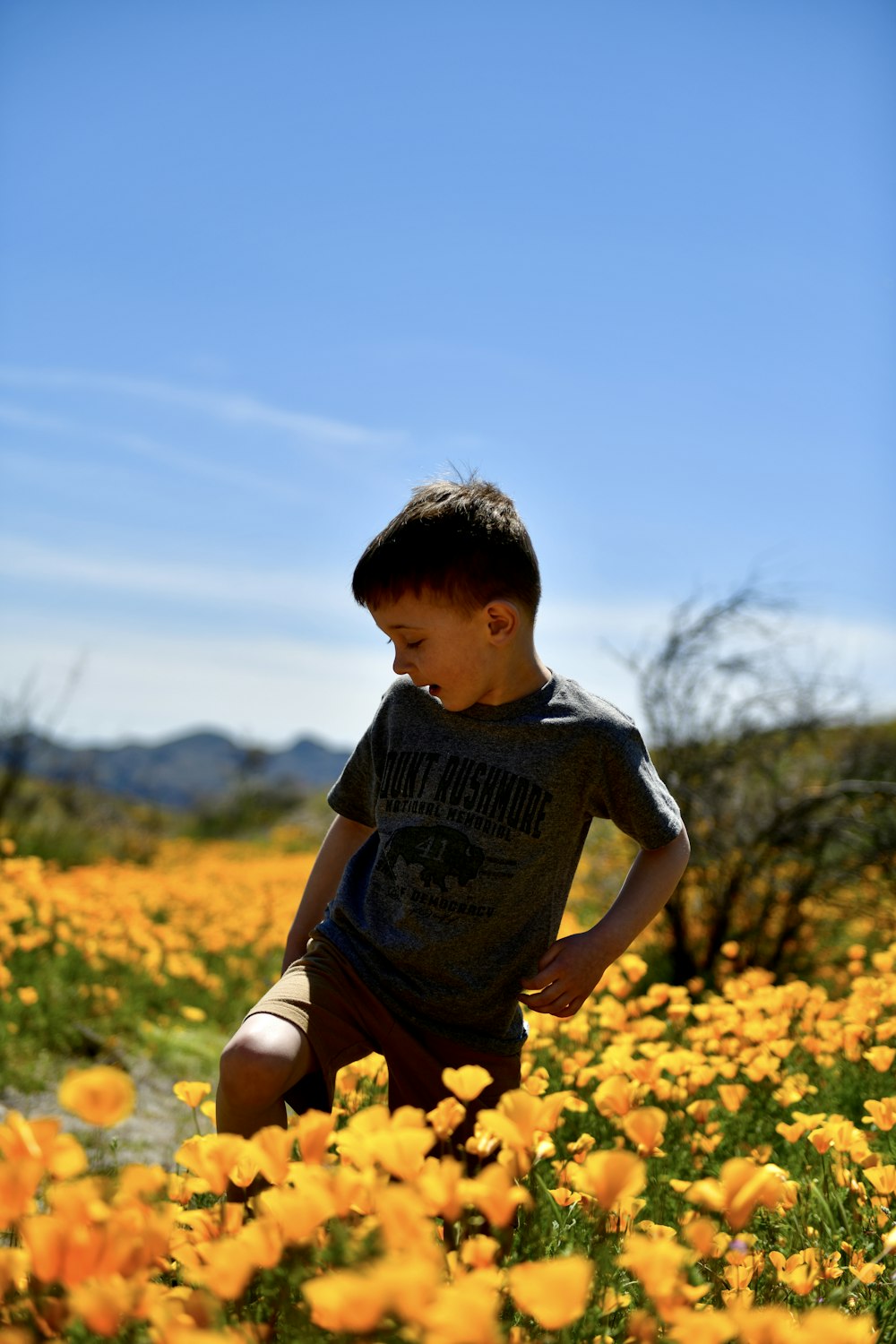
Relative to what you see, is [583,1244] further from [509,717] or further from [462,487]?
[462,487]

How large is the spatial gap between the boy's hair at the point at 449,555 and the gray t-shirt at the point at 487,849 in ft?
1.12

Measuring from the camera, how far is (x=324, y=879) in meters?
3.20

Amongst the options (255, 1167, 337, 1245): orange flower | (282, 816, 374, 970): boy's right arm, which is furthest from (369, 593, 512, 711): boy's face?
(255, 1167, 337, 1245): orange flower

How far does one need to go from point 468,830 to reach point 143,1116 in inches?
102

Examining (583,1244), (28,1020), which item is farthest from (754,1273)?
(28,1020)

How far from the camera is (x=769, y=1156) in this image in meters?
3.16

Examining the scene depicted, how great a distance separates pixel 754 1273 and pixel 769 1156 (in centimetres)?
118

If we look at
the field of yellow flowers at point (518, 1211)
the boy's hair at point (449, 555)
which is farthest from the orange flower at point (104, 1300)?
the boy's hair at point (449, 555)

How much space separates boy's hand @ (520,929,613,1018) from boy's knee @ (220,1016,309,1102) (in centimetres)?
53

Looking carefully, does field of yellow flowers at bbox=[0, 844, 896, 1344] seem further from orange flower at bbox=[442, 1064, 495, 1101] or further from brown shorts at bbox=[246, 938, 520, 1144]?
brown shorts at bbox=[246, 938, 520, 1144]

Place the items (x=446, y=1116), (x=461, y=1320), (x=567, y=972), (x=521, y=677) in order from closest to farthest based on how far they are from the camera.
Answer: (x=461, y=1320) → (x=446, y=1116) → (x=567, y=972) → (x=521, y=677)

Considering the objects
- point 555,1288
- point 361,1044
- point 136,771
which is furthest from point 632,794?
point 136,771

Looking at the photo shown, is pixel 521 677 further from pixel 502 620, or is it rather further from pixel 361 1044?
pixel 361 1044

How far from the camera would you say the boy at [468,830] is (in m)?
2.75
